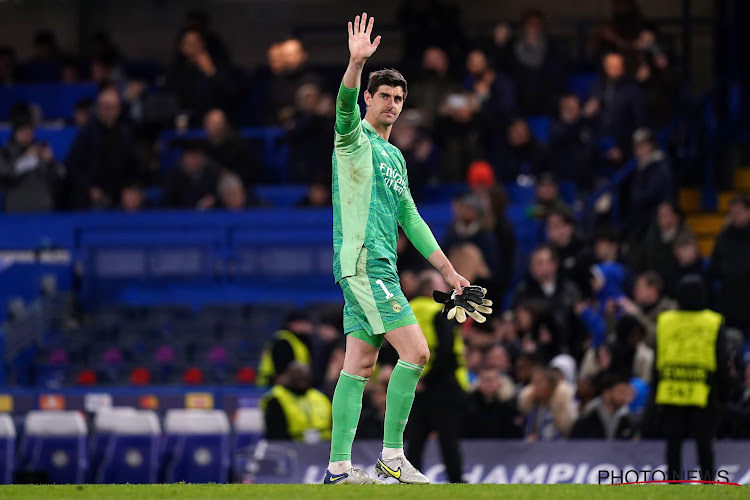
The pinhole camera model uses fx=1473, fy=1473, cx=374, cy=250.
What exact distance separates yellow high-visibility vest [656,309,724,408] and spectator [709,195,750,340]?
334 centimetres

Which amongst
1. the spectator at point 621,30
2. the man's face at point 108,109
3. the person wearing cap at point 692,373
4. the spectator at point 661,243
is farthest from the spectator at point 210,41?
the person wearing cap at point 692,373

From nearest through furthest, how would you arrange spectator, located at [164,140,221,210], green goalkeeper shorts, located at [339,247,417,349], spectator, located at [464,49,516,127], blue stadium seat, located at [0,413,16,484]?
green goalkeeper shorts, located at [339,247,417,349]
blue stadium seat, located at [0,413,16,484]
spectator, located at [164,140,221,210]
spectator, located at [464,49,516,127]

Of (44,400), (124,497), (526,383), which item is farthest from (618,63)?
(124,497)

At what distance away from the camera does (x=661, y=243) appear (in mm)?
14641

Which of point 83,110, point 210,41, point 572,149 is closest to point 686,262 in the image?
point 572,149

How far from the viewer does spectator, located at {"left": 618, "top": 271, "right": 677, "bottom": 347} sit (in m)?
13.5

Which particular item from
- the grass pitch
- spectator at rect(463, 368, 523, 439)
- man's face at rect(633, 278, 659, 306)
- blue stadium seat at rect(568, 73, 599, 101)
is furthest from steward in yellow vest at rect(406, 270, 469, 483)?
blue stadium seat at rect(568, 73, 599, 101)

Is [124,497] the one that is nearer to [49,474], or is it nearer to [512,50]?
[49,474]

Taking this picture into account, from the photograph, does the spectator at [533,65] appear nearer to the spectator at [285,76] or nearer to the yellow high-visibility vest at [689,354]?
the spectator at [285,76]

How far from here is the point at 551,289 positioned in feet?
47.4

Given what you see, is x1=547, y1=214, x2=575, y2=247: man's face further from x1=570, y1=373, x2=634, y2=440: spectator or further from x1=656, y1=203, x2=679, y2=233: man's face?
x1=570, y1=373, x2=634, y2=440: spectator

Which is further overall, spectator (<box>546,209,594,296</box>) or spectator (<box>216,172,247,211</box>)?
spectator (<box>216,172,247,211</box>)

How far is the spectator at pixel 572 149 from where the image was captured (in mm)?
16594

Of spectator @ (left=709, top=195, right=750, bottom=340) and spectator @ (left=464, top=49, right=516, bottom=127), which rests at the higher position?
spectator @ (left=464, top=49, right=516, bottom=127)
